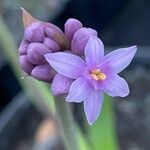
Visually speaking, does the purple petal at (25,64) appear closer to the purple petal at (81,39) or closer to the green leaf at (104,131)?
the purple petal at (81,39)

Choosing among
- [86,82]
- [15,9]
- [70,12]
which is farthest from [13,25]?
[86,82]

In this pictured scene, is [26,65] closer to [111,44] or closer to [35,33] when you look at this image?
[35,33]

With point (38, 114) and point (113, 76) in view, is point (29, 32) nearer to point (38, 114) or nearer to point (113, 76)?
point (113, 76)

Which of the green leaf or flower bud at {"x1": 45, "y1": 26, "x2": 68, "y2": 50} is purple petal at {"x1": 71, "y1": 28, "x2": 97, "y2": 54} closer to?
flower bud at {"x1": 45, "y1": 26, "x2": 68, "y2": 50}

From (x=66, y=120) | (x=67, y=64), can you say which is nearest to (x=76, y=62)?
(x=67, y=64)

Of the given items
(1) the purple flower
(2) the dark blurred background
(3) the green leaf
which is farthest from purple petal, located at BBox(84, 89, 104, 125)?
(2) the dark blurred background
